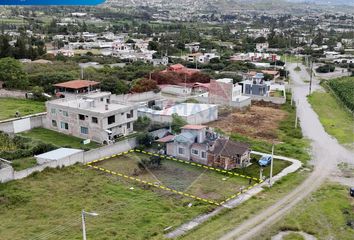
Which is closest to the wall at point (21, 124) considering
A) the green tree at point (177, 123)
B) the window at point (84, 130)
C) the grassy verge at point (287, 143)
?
the window at point (84, 130)

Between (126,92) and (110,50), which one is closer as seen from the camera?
(126,92)

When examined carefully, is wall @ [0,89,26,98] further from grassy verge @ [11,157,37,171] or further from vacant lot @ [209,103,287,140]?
vacant lot @ [209,103,287,140]

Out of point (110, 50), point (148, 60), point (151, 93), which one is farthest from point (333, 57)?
point (151, 93)

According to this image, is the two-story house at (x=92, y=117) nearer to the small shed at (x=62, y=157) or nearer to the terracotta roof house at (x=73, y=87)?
the small shed at (x=62, y=157)

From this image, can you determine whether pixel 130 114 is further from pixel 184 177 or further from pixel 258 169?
pixel 258 169

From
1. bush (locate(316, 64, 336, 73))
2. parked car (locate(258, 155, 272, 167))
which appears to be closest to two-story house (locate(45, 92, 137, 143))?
parked car (locate(258, 155, 272, 167))

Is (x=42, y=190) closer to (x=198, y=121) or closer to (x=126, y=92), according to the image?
(x=198, y=121)

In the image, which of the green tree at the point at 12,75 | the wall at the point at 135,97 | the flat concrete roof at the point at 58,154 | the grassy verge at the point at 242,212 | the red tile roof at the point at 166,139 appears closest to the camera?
the grassy verge at the point at 242,212
